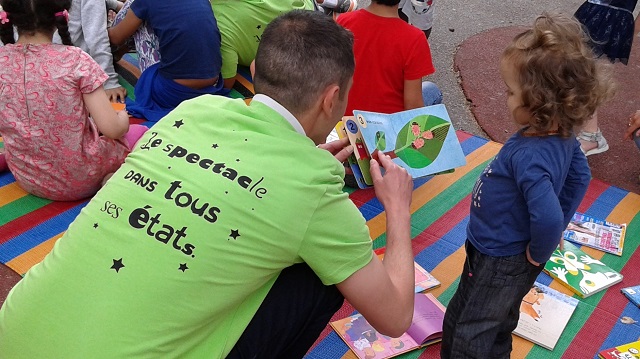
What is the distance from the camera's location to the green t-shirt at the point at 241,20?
3.58m

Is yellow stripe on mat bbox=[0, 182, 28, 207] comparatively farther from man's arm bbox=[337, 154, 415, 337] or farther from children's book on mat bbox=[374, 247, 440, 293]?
man's arm bbox=[337, 154, 415, 337]

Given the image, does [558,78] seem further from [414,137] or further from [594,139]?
[594,139]

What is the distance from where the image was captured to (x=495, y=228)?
1.80 meters

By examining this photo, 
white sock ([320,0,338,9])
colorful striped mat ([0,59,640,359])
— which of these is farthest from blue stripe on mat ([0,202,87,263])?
white sock ([320,0,338,9])

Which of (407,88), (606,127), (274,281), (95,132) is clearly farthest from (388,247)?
(606,127)

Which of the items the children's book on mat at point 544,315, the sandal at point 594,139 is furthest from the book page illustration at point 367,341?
the sandal at point 594,139

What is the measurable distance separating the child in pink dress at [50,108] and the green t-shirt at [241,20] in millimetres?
1150

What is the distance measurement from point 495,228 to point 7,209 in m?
2.01

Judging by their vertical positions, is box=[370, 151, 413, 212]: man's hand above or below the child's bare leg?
above

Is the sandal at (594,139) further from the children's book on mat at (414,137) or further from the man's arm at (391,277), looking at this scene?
the man's arm at (391,277)

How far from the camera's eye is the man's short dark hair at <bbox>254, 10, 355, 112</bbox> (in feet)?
4.79

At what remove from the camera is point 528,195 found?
1.64m

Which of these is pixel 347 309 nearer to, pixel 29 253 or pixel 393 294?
pixel 393 294

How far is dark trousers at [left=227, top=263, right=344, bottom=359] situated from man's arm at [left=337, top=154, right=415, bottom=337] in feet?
0.47
